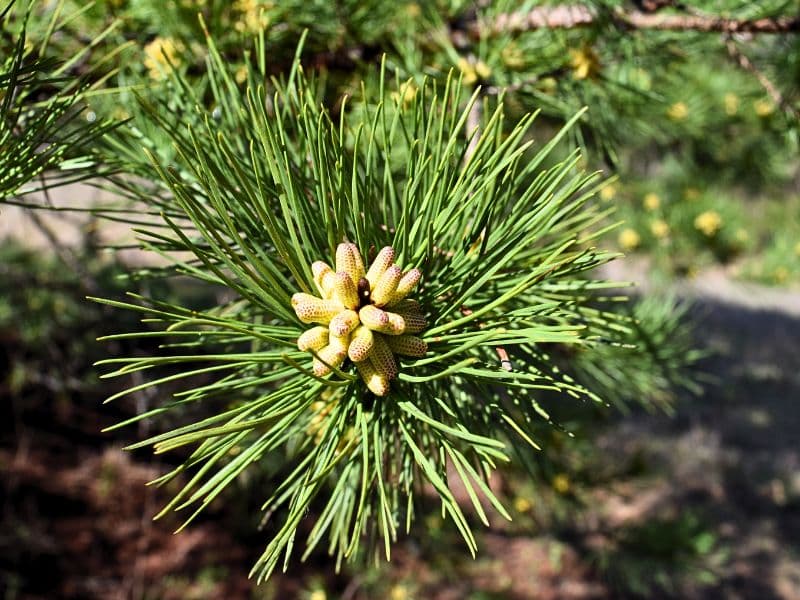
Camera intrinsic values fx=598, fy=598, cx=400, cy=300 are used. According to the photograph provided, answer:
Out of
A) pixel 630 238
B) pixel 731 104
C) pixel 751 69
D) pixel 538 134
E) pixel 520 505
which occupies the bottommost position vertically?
pixel 520 505

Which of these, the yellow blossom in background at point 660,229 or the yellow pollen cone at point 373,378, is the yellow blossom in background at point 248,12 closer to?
the yellow pollen cone at point 373,378

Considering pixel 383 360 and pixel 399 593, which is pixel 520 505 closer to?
pixel 399 593

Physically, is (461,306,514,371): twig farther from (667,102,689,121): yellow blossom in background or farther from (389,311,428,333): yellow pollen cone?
(667,102,689,121): yellow blossom in background

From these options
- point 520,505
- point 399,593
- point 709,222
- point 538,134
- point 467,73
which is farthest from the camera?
point 399,593

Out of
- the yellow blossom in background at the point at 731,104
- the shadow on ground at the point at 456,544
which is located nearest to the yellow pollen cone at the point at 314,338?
the shadow on ground at the point at 456,544

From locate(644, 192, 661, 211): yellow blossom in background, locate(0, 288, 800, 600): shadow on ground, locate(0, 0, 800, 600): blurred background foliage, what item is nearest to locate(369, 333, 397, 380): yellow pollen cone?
locate(0, 0, 800, 600): blurred background foliage

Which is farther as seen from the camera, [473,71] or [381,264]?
[473,71]

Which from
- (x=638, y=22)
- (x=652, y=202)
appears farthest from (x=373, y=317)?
(x=652, y=202)
